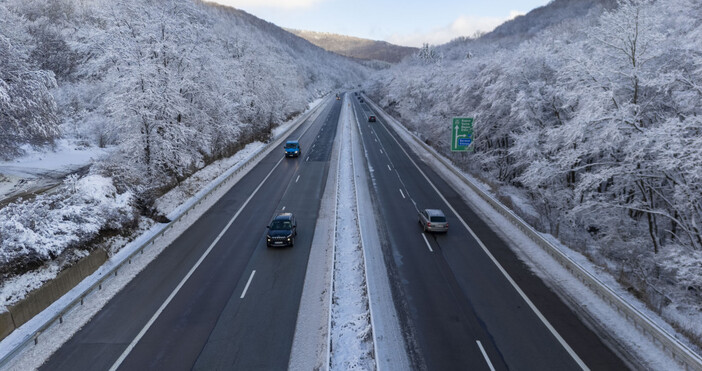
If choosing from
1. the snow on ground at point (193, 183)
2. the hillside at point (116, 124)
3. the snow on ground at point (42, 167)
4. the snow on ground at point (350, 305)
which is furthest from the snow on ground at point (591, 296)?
the snow on ground at point (42, 167)

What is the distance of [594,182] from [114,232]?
2520 centimetres

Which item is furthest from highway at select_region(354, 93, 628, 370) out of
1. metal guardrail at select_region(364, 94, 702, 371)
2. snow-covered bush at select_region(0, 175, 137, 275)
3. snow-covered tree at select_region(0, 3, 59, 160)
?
snow-covered tree at select_region(0, 3, 59, 160)

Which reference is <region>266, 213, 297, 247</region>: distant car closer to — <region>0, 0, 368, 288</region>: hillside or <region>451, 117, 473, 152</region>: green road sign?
<region>0, 0, 368, 288</region>: hillside

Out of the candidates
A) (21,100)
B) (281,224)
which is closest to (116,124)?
(21,100)

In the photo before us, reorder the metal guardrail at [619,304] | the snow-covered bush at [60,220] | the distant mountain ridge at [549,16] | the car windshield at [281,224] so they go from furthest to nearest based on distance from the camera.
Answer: the distant mountain ridge at [549,16] → the car windshield at [281,224] → the snow-covered bush at [60,220] → the metal guardrail at [619,304]

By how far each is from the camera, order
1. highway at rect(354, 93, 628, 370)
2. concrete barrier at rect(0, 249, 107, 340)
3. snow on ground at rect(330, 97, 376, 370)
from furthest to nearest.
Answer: concrete barrier at rect(0, 249, 107, 340) → snow on ground at rect(330, 97, 376, 370) → highway at rect(354, 93, 628, 370)

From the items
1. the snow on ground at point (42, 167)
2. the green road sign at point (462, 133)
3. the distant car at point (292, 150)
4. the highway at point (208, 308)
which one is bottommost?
the highway at point (208, 308)

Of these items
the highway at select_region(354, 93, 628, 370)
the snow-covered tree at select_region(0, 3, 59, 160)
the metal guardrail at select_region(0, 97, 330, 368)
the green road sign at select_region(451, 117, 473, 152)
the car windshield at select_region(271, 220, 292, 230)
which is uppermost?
the snow-covered tree at select_region(0, 3, 59, 160)

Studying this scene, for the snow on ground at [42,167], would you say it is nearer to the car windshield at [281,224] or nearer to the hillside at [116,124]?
the hillside at [116,124]

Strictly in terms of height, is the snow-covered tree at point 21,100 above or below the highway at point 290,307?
above

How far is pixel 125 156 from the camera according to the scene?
25594 millimetres

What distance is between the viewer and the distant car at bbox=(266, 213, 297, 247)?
1928 cm

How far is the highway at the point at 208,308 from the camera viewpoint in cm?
1138

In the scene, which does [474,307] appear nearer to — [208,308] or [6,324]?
[208,308]
